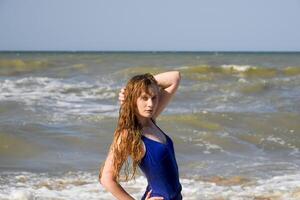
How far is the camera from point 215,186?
22.1 feet


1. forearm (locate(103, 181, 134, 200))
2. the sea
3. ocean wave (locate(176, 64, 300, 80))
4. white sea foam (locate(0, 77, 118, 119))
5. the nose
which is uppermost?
the nose

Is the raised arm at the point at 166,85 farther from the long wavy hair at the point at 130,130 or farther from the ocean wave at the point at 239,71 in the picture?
the ocean wave at the point at 239,71

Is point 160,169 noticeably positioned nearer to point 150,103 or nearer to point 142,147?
point 142,147

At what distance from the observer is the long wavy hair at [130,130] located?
9.05 ft

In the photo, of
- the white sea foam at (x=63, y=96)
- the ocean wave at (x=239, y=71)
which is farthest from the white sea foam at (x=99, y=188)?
the ocean wave at (x=239, y=71)

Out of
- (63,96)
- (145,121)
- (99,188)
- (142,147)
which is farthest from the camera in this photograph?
(63,96)

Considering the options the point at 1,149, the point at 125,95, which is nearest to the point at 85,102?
the point at 1,149

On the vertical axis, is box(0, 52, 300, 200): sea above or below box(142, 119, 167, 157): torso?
below

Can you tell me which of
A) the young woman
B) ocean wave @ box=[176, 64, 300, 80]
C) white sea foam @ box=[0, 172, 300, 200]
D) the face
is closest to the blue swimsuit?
the young woman

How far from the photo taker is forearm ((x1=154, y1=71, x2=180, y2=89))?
3.22 m

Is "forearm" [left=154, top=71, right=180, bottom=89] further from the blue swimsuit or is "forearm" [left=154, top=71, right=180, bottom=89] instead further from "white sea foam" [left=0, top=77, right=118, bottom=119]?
"white sea foam" [left=0, top=77, right=118, bottom=119]

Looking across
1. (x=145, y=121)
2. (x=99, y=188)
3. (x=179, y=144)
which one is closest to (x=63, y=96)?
(x=179, y=144)

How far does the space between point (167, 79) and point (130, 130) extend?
54cm

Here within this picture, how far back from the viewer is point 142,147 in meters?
2.79
